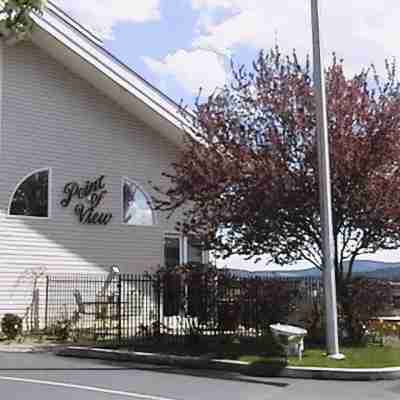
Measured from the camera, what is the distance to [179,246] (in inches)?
835

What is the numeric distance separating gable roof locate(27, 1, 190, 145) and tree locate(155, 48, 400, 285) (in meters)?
3.01

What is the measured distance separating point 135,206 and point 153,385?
10.4 m

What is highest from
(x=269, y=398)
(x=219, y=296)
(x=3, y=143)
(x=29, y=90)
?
(x=29, y=90)

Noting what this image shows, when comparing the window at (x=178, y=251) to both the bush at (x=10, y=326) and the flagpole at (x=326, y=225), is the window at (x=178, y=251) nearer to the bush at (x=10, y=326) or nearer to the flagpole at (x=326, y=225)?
the bush at (x=10, y=326)

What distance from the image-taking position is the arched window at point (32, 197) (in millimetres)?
17516

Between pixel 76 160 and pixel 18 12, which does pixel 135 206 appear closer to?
pixel 76 160

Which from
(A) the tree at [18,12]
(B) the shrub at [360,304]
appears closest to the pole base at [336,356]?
(B) the shrub at [360,304]

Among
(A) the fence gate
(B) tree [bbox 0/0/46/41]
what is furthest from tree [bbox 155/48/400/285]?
(B) tree [bbox 0/0/46/41]

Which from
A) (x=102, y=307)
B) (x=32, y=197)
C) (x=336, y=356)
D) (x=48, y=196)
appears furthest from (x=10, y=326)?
(x=336, y=356)

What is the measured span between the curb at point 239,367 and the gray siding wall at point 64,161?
4.32 m

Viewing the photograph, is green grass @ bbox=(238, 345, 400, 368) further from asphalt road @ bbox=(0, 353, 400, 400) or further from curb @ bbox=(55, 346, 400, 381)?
asphalt road @ bbox=(0, 353, 400, 400)

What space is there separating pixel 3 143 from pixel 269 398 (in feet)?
34.6

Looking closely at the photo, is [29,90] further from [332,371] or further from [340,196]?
[332,371]

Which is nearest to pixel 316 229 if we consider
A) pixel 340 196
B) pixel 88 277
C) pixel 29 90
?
pixel 340 196
